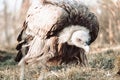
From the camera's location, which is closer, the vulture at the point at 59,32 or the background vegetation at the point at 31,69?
the background vegetation at the point at 31,69

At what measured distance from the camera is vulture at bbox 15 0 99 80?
25.4ft

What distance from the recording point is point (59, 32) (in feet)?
25.9

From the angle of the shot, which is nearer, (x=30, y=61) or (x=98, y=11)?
(x=30, y=61)

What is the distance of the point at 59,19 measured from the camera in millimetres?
7688

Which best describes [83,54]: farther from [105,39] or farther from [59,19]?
[105,39]

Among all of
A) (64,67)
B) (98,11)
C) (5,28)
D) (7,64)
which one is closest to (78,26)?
(64,67)

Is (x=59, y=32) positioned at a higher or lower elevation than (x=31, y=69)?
higher

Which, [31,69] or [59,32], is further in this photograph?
[59,32]

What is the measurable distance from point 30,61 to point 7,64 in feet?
3.31

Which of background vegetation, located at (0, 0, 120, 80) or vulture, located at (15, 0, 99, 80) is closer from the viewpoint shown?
background vegetation, located at (0, 0, 120, 80)

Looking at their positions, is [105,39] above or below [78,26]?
below

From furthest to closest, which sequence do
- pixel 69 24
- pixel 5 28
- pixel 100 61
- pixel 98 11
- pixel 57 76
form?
1. pixel 98 11
2. pixel 100 61
3. pixel 69 24
4. pixel 5 28
5. pixel 57 76

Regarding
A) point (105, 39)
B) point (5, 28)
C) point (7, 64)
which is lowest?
point (105, 39)

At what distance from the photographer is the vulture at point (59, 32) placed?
774 cm
